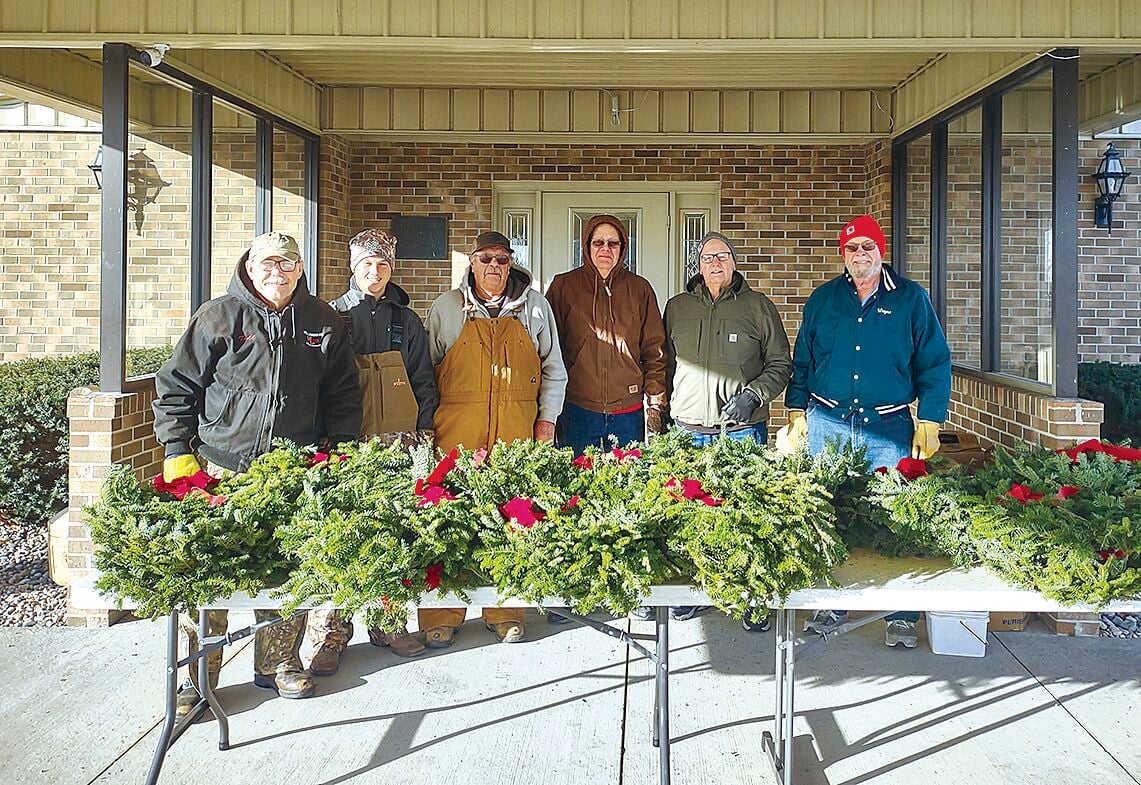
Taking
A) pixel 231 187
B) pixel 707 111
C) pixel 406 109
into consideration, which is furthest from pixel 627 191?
pixel 231 187

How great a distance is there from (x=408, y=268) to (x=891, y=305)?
4.08 m

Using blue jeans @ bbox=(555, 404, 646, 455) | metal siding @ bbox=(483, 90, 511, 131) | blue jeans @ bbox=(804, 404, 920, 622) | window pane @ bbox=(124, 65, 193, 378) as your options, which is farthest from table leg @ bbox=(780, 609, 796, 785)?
metal siding @ bbox=(483, 90, 511, 131)

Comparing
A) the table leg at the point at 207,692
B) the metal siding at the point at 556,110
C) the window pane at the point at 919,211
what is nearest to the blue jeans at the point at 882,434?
the window pane at the point at 919,211

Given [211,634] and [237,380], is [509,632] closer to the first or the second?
[211,634]

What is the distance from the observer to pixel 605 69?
6.55 meters

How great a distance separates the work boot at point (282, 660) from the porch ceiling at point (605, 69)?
11.1ft

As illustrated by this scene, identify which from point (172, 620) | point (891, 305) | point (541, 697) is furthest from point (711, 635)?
point (172, 620)

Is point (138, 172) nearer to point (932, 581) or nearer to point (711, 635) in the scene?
point (711, 635)

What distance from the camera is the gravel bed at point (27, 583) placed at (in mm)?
5156

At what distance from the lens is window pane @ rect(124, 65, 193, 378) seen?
5238mm

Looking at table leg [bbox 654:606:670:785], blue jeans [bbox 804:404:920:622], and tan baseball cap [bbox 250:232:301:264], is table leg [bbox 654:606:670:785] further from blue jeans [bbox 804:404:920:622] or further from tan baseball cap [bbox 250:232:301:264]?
tan baseball cap [bbox 250:232:301:264]

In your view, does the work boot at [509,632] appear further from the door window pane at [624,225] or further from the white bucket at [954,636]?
the door window pane at [624,225]

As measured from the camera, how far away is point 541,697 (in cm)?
414

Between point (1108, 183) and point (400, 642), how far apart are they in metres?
5.81
